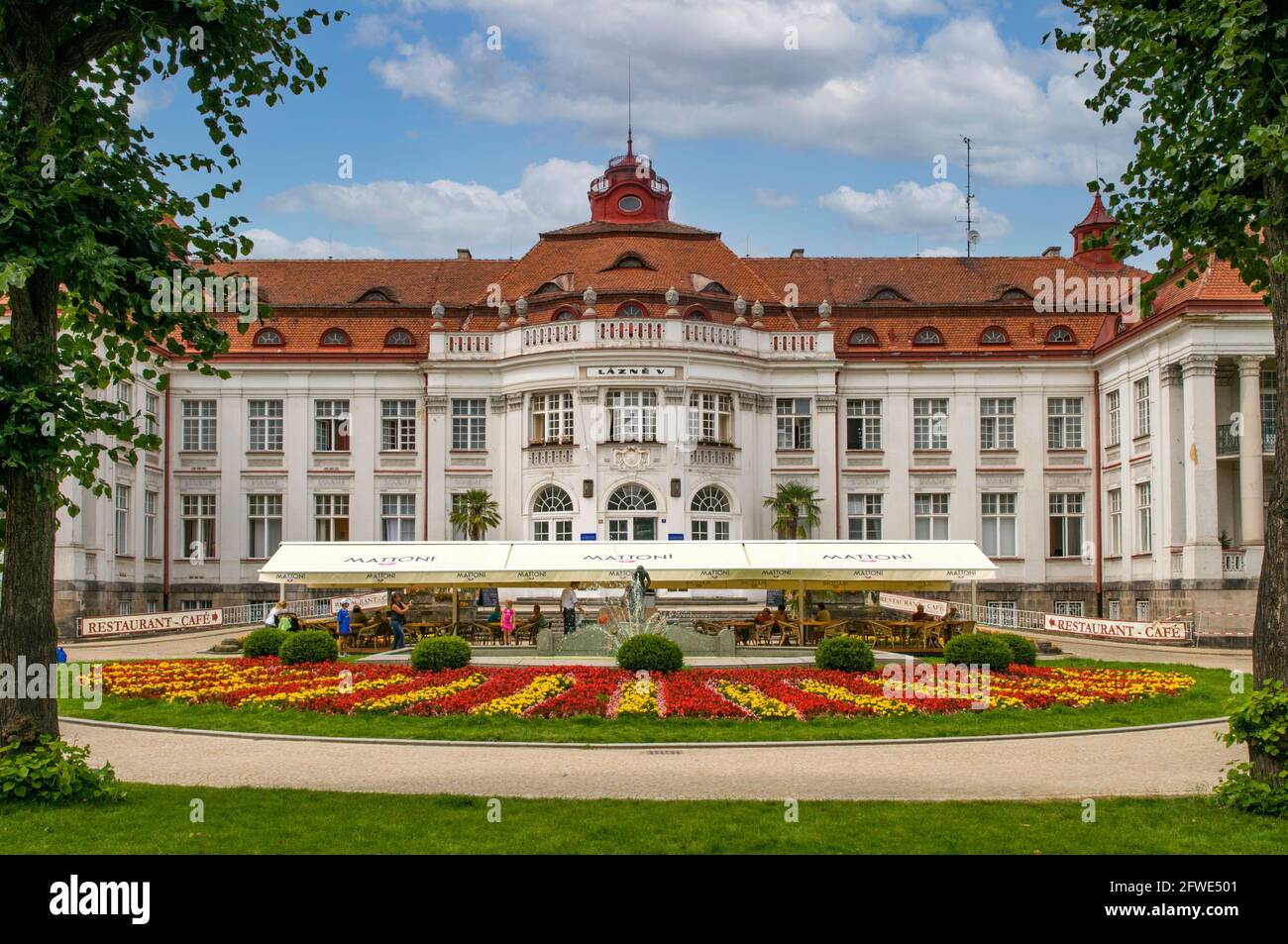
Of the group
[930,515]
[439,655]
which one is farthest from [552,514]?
[439,655]

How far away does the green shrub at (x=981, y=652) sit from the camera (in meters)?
28.6

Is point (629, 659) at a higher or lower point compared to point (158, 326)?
lower

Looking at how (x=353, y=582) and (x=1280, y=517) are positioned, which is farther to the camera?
(x=353, y=582)

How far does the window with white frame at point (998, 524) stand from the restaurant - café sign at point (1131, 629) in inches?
457

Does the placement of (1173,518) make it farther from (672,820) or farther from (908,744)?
(672,820)

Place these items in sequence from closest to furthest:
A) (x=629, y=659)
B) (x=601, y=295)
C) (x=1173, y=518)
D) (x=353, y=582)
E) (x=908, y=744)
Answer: (x=908, y=744)
(x=629, y=659)
(x=353, y=582)
(x=1173, y=518)
(x=601, y=295)

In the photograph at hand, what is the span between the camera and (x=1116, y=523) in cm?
5522

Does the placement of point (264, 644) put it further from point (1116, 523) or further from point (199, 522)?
point (1116, 523)

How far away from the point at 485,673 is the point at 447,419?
30568 millimetres

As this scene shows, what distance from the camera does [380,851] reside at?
1183 cm

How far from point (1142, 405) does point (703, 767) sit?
39.3 m

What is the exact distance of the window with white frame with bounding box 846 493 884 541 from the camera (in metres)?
57.9

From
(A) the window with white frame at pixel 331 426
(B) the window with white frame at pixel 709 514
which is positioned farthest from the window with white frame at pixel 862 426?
(A) the window with white frame at pixel 331 426
